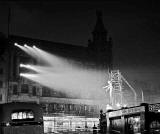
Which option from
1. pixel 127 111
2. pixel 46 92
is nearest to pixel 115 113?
pixel 127 111

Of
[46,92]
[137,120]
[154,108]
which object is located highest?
[46,92]

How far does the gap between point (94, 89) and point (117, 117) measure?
139ft

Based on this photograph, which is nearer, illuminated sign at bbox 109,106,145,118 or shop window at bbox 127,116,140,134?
illuminated sign at bbox 109,106,145,118

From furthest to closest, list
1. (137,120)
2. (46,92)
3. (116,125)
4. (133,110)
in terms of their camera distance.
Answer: (46,92) → (116,125) → (133,110) → (137,120)

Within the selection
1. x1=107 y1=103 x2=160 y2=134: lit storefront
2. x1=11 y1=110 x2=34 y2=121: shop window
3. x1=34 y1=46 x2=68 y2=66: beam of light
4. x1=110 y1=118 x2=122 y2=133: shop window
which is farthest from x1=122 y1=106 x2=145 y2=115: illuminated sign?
x1=34 y1=46 x2=68 y2=66: beam of light

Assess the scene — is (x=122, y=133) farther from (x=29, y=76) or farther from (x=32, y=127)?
(x=29, y=76)

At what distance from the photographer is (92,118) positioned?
5941 cm

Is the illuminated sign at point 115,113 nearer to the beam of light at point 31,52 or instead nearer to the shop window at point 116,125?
the shop window at point 116,125

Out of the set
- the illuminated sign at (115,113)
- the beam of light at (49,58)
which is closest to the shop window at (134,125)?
the illuminated sign at (115,113)

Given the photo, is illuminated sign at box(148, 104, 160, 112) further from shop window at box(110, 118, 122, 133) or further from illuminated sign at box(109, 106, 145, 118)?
shop window at box(110, 118, 122, 133)

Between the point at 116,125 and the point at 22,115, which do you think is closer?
the point at 22,115

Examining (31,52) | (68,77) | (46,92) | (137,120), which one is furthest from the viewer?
(68,77)

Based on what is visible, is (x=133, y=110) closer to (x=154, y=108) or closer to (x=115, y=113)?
(x=154, y=108)

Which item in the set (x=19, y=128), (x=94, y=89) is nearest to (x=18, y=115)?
(x=19, y=128)
